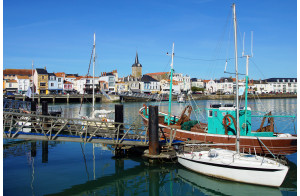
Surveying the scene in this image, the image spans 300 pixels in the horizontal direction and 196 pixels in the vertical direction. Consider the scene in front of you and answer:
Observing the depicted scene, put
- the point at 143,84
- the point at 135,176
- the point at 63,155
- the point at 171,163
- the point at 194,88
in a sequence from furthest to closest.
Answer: the point at 194,88 < the point at 143,84 < the point at 63,155 < the point at 171,163 < the point at 135,176

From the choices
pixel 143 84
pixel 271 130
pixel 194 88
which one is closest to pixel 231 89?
pixel 194 88

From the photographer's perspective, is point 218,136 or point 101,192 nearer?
point 101,192

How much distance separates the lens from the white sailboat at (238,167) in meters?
15.5

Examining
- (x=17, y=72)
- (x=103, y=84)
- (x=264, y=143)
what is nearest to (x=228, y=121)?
(x=264, y=143)

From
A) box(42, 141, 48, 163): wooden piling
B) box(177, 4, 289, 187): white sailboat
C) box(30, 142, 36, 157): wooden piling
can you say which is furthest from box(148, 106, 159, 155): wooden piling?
box(30, 142, 36, 157): wooden piling

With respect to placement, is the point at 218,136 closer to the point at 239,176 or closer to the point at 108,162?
the point at 239,176

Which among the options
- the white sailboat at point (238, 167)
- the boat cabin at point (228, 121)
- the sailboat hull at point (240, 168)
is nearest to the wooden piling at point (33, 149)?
the white sailboat at point (238, 167)

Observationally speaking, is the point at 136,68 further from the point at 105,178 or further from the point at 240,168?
the point at 240,168

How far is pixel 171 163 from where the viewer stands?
67.0 feet

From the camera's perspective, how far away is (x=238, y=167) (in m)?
16.2

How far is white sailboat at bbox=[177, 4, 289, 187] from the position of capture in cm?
1552

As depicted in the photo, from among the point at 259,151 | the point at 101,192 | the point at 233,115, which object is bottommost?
the point at 101,192

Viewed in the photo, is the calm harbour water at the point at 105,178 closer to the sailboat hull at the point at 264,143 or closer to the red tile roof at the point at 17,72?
the sailboat hull at the point at 264,143

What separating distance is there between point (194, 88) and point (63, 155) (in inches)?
5393
